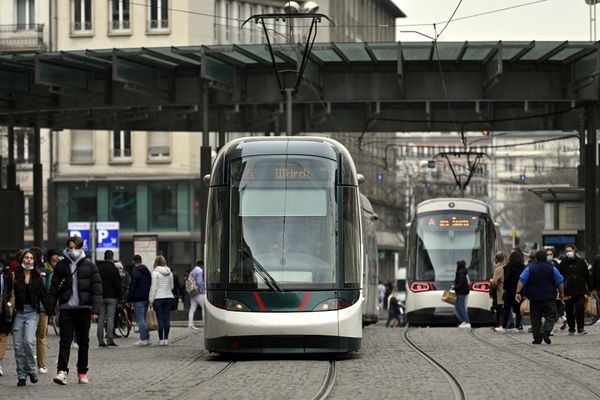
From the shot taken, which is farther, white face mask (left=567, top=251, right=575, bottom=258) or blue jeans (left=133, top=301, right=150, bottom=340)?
white face mask (left=567, top=251, right=575, bottom=258)

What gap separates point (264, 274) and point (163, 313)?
20.9ft

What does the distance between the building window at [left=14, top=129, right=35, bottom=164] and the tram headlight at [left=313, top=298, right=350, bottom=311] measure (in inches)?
2199

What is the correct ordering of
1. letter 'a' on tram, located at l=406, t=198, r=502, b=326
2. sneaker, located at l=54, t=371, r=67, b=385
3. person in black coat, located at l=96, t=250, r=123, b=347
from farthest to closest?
1. letter 'a' on tram, located at l=406, t=198, r=502, b=326
2. person in black coat, located at l=96, t=250, r=123, b=347
3. sneaker, located at l=54, t=371, r=67, b=385

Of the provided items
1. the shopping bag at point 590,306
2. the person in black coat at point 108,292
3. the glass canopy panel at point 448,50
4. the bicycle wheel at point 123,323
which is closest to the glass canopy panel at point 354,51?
the glass canopy panel at point 448,50

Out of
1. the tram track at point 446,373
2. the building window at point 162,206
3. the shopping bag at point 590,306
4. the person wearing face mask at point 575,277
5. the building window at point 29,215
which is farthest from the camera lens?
the building window at point 29,215

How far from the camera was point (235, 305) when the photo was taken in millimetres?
21719

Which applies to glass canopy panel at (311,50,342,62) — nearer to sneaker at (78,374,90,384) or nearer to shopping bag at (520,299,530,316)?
shopping bag at (520,299,530,316)

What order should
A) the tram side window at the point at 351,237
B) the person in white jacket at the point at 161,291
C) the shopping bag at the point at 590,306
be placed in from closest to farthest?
the tram side window at the point at 351,237 < the person in white jacket at the point at 161,291 < the shopping bag at the point at 590,306

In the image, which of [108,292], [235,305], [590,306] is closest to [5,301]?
[235,305]

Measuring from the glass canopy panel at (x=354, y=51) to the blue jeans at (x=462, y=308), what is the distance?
6.86m

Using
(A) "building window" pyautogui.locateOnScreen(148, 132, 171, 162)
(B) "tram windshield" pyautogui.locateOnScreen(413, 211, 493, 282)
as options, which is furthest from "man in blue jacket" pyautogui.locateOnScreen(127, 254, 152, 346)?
(A) "building window" pyautogui.locateOnScreen(148, 132, 171, 162)

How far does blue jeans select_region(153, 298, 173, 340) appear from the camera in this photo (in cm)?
2758

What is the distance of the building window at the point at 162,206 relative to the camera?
234ft

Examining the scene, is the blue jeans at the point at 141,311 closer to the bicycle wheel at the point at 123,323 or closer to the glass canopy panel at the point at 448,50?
the bicycle wheel at the point at 123,323
